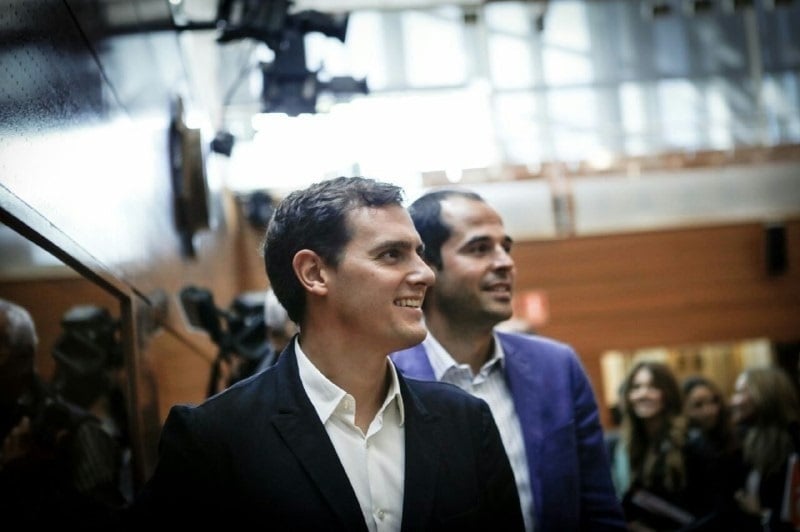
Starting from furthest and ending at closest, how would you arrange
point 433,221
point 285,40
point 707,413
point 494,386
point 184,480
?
point 707,413 → point 285,40 → point 433,221 → point 494,386 → point 184,480

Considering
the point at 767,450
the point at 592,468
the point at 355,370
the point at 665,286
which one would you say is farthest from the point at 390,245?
the point at 665,286

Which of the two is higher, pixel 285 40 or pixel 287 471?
pixel 285 40

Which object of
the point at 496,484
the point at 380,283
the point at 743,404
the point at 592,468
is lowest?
the point at 743,404

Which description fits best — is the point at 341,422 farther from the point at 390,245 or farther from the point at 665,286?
the point at 665,286

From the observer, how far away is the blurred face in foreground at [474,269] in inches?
79.0

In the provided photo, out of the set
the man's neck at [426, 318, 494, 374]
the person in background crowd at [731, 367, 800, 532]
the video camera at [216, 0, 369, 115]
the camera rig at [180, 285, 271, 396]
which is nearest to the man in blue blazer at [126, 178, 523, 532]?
the man's neck at [426, 318, 494, 374]

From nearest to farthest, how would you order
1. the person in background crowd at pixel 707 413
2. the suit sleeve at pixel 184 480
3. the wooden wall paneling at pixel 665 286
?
the suit sleeve at pixel 184 480, the person in background crowd at pixel 707 413, the wooden wall paneling at pixel 665 286

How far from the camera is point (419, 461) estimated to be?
134 centimetres

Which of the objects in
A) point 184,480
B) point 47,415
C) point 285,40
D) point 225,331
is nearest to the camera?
point 184,480

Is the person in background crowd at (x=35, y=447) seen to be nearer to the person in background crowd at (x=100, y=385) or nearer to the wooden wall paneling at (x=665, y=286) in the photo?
the person in background crowd at (x=100, y=385)

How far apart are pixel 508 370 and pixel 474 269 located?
0.77ft

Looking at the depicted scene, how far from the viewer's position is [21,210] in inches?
54.4

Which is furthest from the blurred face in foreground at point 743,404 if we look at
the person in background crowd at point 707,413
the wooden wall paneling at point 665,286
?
the wooden wall paneling at point 665,286

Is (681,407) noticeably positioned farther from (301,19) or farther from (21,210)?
(21,210)
